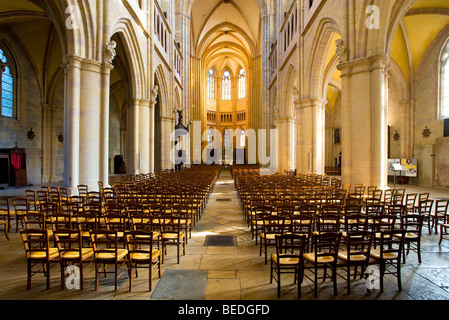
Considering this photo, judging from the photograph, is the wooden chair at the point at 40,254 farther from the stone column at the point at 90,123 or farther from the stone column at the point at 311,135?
the stone column at the point at 311,135

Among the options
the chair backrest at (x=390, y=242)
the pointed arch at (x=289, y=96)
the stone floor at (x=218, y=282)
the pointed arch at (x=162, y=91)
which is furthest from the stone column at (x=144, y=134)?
the chair backrest at (x=390, y=242)

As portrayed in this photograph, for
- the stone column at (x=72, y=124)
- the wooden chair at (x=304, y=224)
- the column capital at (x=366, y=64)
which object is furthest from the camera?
the column capital at (x=366, y=64)

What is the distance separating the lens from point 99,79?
1165 cm

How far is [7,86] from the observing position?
17375 millimetres

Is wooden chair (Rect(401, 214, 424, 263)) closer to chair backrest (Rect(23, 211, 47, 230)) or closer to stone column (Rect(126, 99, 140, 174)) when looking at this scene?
chair backrest (Rect(23, 211, 47, 230))

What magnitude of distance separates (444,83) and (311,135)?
382 inches

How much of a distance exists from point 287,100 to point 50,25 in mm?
20672

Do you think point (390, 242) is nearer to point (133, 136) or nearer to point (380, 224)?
point (380, 224)

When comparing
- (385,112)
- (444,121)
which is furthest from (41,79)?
(444,121)

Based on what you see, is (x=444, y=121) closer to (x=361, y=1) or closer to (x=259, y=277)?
(x=361, y=1)

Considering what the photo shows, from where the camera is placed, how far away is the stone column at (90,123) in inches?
438

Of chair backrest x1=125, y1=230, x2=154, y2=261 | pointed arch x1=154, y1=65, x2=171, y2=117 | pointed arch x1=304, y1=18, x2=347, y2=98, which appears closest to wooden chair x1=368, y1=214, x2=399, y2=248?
chair backrest x1=125, y1=230, x2=154, y2=261

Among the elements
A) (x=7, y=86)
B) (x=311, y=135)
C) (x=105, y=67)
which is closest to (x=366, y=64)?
(x=311, y=135)

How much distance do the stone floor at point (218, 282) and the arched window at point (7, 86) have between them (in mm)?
16173
